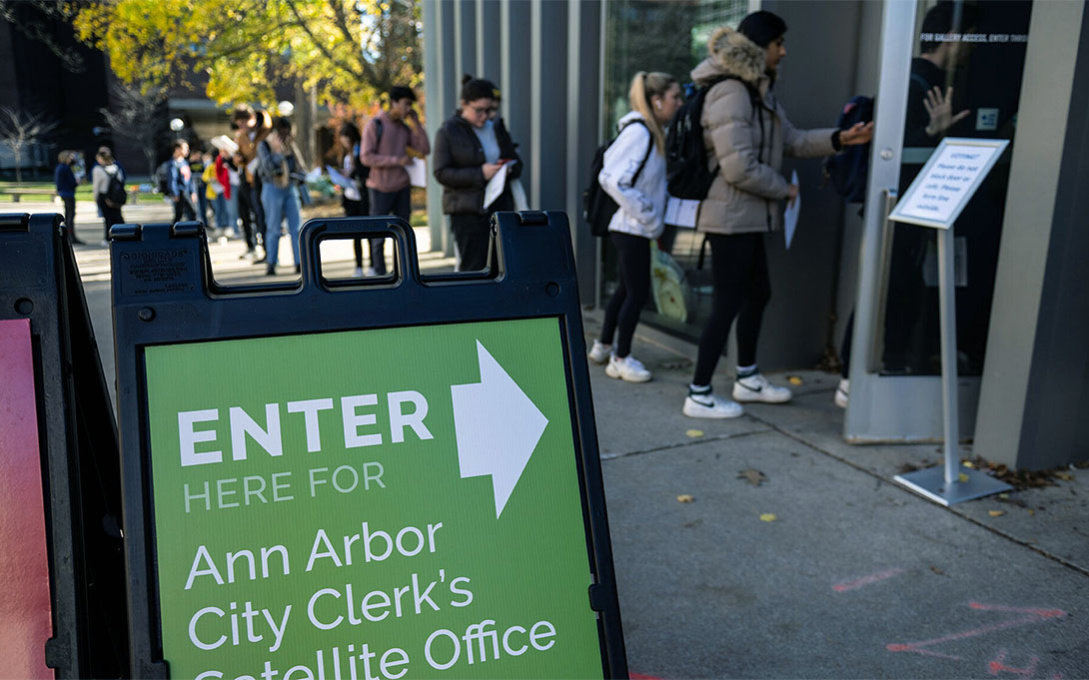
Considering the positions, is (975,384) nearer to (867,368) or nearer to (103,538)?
(867,368)

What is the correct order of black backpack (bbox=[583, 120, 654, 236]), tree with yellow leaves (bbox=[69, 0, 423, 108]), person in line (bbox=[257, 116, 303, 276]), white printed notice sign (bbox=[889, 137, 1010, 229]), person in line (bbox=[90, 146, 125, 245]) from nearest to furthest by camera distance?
white printed notice sign (bbox=[889, 137, 1010, 229]) < black backpack (bbox=[583, 120, 654, 236]) < person in line (bbox=[257, 116, 303, 276]) < person in line (bbox=[90, 146, 125, 245]) < tree with yellow leaves (bbox=[69, 0, 423, 108])

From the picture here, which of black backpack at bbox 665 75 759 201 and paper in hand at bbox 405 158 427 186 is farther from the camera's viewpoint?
paper in hand at bbox 405 158 427 186

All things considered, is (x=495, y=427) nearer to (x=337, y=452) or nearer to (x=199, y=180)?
(x=337, y=452)

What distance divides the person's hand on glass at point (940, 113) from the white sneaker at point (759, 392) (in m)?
1.64

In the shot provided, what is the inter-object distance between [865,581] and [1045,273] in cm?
166

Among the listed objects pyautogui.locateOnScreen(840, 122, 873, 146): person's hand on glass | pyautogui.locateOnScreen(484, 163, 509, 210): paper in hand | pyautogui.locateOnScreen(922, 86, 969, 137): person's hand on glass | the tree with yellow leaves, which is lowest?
pyautogui.locateOnScreen(484, 163, 509, 210): paper in hand

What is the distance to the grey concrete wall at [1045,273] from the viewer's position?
11.6 ft

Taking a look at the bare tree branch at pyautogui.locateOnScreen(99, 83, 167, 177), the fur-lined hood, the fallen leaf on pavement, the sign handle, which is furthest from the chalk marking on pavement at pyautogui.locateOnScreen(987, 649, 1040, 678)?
the bare tree branch at pyautogui.locateOnScreen(99, 83, 167, 177)

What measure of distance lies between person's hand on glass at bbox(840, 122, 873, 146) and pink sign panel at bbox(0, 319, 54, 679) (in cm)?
392

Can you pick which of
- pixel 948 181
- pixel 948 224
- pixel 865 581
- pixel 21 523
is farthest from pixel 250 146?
pixel 21 523

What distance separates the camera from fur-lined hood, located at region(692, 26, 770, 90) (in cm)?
424

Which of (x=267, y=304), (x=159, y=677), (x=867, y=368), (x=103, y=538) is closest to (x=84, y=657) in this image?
(x=159, y=677)

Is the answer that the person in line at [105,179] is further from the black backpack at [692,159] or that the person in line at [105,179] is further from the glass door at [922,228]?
the glass door at [922,228]

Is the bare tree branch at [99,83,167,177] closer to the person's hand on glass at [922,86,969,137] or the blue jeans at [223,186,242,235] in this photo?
the blue jeans at [223,186,242,235]
